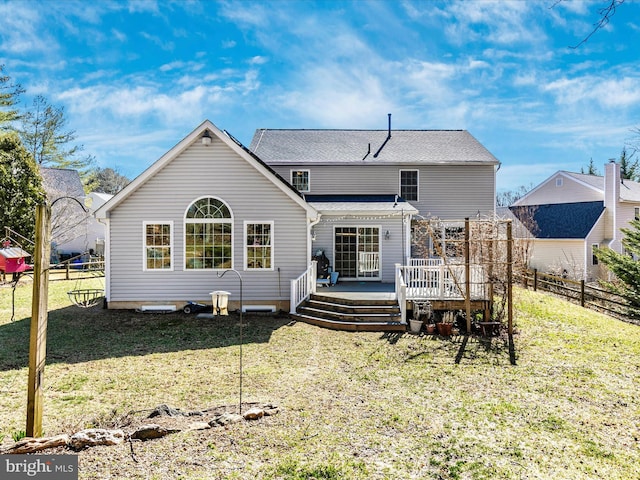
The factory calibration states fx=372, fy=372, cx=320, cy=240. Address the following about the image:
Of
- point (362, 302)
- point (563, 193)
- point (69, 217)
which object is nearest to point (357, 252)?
point (362, 302)

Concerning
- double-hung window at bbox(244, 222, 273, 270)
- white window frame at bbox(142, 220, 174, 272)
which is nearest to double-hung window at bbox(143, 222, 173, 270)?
white window frame at bbox(142, 220, 174, 272)

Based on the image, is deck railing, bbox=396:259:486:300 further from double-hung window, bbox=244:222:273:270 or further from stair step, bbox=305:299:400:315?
double-hung window, bbox=244:222:273:270

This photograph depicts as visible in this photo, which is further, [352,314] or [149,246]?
[149,246]

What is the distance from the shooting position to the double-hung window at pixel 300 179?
60.5 feet

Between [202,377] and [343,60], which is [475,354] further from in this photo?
[343,60]

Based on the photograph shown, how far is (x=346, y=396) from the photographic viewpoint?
6055mm

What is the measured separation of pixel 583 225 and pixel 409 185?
14.6m

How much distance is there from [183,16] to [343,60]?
17.7 ft

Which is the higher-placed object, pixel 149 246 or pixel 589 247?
pixel 149 246

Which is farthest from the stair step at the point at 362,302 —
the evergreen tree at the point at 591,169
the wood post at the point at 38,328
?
the evergreen tree at the point at 591,169

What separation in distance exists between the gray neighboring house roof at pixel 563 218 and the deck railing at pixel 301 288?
20801mm

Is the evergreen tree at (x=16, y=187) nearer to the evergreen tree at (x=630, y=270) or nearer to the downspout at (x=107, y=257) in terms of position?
the downspout at (x=107, y=257)

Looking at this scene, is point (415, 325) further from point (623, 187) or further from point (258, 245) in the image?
point (623, 187)

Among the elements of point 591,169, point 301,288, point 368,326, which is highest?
point 591,169
